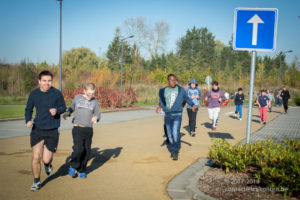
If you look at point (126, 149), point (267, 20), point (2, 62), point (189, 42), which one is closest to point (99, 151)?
point (126, 149)

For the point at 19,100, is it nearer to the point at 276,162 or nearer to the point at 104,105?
the point at 104,105

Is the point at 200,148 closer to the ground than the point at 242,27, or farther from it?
closer to the ground

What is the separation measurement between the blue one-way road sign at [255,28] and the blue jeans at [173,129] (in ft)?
A: 7.33

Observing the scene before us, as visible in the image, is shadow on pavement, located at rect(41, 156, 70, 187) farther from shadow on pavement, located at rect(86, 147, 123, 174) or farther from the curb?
the curb

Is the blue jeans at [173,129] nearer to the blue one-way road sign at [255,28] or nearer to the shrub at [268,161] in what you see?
the shrub at [268,161]

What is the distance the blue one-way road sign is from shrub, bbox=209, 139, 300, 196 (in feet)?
5.63

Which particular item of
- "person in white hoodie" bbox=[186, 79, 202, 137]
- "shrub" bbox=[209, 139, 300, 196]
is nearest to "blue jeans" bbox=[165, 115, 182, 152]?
"shrub" bbox=[209, 139, 300, 196]

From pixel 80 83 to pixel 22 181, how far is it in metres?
24.4

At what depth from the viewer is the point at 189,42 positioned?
69.0 meters

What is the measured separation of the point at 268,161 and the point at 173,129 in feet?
8.13

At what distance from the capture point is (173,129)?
258 inches

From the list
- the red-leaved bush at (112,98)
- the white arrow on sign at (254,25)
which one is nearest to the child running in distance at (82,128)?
the white arrow on sign at (254,25)

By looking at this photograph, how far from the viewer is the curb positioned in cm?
411

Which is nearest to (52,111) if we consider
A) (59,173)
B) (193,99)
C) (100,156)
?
(59,173)
